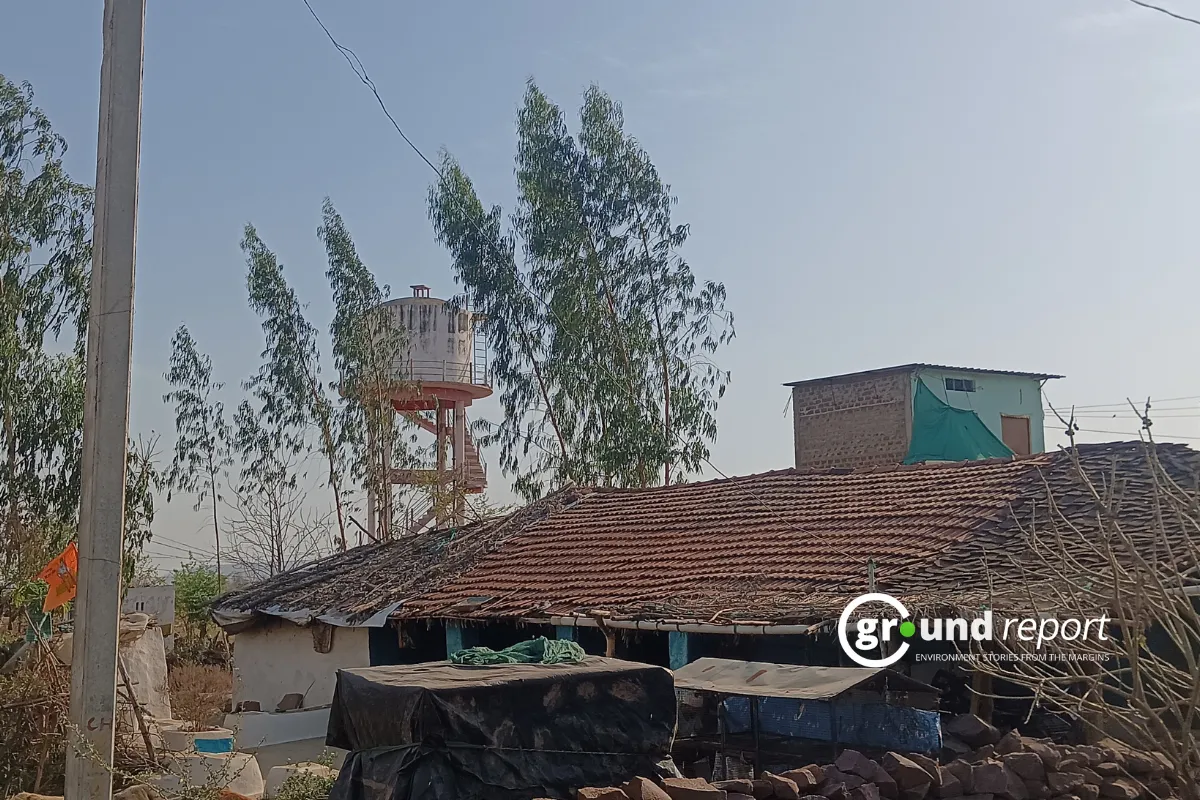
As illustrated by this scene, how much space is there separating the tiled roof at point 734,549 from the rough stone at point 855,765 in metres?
2.67

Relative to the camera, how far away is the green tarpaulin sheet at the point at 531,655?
26.4 feet

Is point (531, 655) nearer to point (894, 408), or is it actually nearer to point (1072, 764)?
point (1072, 764)

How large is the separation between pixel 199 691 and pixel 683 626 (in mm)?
13575

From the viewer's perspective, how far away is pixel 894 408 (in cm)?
2242

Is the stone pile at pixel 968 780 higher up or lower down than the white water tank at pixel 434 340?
lower down

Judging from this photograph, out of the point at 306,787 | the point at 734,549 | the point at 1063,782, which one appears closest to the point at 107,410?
the point at 306,787

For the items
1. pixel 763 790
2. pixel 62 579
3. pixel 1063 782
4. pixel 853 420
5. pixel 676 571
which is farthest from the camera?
pixel 853 420

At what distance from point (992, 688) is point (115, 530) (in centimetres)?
780

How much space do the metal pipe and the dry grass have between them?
6.99 metres

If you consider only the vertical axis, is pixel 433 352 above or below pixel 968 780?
above

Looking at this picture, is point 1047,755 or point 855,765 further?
point 1047,755

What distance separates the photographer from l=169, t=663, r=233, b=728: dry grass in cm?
1769

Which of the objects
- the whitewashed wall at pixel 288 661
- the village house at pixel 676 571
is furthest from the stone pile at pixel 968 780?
the whitewashed wall at pixel 288 661

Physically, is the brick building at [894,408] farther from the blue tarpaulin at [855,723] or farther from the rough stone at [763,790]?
the rough stone at [763,790]
